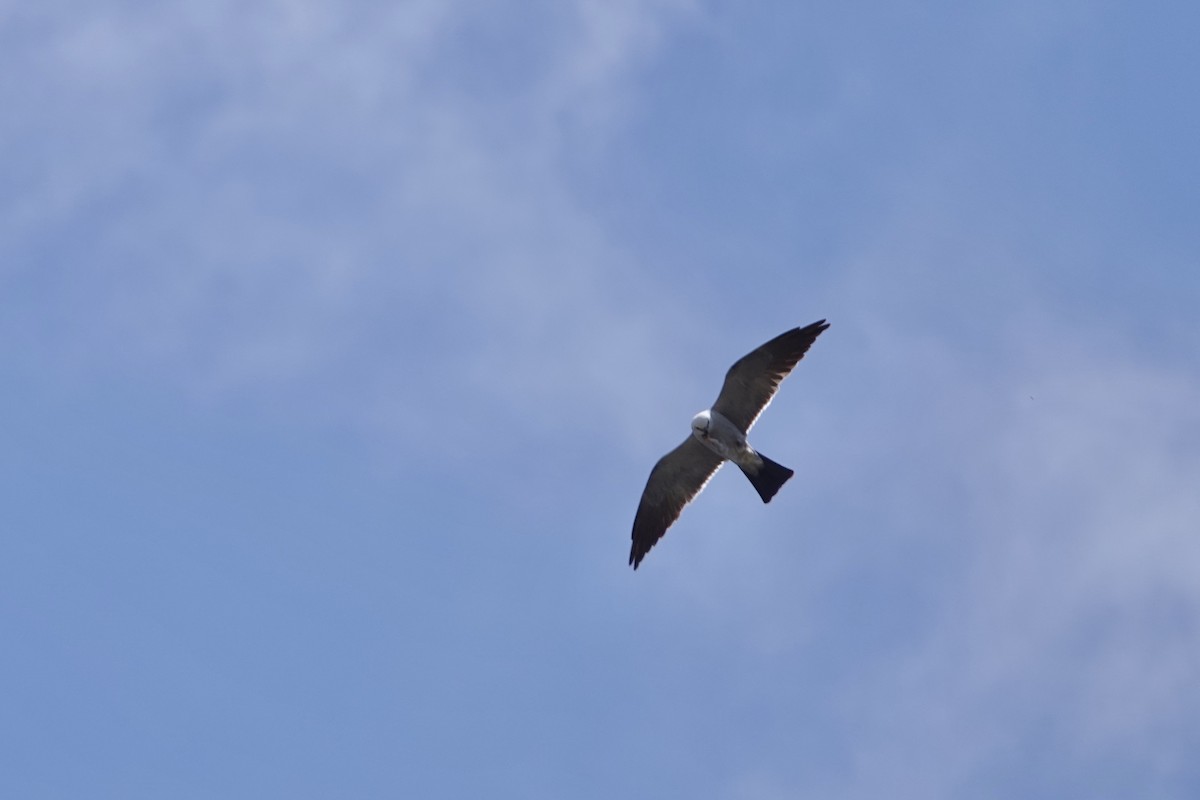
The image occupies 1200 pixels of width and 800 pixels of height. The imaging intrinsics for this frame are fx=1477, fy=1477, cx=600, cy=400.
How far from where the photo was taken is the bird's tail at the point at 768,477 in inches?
944

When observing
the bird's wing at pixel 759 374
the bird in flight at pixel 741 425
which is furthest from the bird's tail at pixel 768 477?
the bird's wing at pixel 759 374

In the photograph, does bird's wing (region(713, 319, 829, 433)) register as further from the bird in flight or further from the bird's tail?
the bird's tail

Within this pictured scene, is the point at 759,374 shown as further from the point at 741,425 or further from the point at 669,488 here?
the point at 669,488

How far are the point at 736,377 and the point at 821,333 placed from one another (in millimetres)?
1535

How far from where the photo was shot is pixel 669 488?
2547cm

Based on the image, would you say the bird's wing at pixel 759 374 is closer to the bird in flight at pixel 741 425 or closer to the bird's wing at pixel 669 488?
the bird in flight at pixel 741 425

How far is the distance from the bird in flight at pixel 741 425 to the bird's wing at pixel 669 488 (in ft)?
0.06

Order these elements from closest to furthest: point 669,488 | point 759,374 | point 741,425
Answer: point 759,374 < point 741,425 < point 669,488

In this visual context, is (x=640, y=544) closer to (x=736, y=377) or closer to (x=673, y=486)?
(x=673, y=486)

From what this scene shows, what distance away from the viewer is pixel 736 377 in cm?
2397

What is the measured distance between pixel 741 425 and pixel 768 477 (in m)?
0.98

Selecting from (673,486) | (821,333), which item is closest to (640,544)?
(673,486)

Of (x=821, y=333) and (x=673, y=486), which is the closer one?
(x=821, y=333)

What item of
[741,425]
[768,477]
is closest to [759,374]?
[741,425]
